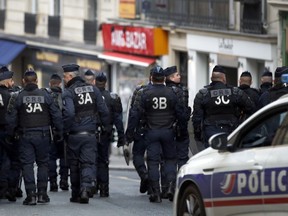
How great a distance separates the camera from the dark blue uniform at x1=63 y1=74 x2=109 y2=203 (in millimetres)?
18562

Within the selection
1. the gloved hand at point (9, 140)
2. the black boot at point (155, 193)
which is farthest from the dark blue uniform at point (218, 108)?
the gloved hand at point (9, 140)

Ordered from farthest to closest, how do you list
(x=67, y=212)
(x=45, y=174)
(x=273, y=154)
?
(x=45, y=174)
(x=67, y=212)
(x=273, y=154)

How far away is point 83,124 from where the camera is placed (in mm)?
18641

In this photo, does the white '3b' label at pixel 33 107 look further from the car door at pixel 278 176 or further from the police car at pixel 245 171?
the car door at pixel 278 176

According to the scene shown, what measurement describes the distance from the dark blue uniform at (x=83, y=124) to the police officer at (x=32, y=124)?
248 millimetres

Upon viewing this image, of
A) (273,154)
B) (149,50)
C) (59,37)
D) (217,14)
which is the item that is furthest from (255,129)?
(59,37)

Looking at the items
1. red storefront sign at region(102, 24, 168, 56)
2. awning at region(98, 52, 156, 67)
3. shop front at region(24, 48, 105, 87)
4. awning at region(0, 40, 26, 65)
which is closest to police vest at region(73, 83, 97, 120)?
red storefront sign at region(102, 24, 168, 56)

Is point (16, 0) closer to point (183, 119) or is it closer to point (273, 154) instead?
point (183, 119)

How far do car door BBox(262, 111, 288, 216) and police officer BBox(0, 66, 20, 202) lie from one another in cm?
731

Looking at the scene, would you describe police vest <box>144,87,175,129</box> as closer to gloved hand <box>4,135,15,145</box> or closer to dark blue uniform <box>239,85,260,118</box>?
dark blue uniform <box>239,85,260,118</box>

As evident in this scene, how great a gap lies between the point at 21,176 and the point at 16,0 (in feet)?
94.5

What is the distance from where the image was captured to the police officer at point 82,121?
60.9 ft

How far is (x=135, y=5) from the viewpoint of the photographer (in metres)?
40.1

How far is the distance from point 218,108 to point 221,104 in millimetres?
101
